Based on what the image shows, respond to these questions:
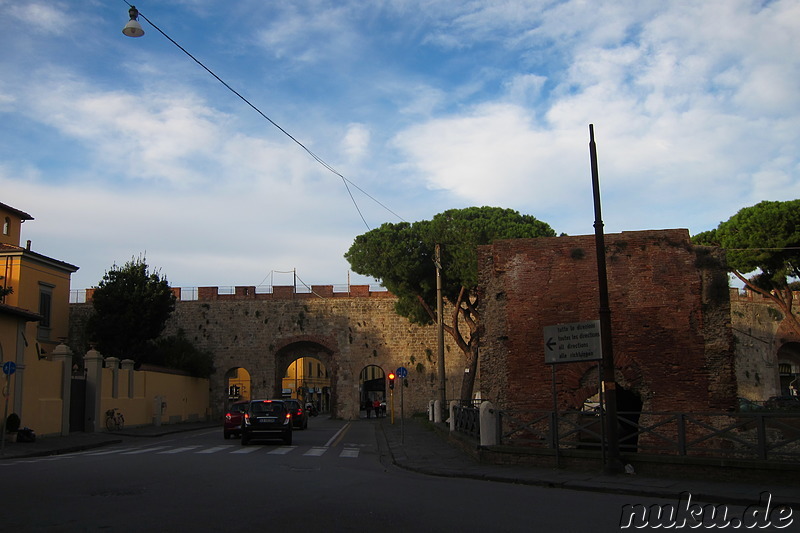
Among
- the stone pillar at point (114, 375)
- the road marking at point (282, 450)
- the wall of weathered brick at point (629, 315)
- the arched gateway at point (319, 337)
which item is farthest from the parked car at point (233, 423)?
the arched gateway at point (319, 337)

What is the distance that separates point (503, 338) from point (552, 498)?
298 inches

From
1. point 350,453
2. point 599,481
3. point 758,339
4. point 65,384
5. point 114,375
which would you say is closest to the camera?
point 599,481

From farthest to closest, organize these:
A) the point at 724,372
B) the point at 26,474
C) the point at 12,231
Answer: the point at 12,231 < the point at 724,372 < the point at 26,474

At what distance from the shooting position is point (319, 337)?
45688 millimetres

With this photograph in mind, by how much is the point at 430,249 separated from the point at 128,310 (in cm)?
1640

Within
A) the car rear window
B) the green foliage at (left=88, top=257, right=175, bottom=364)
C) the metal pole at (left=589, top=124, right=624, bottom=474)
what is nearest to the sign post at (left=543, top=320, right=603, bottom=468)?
the metal pole at (left=589, top=124, right=624, bottom=474)

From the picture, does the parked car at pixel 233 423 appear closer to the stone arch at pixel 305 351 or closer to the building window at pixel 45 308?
the building window at pixel 45 308

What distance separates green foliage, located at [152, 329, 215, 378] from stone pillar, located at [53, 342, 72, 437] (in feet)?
51.0

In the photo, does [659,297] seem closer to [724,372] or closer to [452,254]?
[724,372]

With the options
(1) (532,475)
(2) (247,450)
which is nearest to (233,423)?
(2) (247,450)

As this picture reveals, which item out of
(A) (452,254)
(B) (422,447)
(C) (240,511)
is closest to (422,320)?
(A) (452,254)

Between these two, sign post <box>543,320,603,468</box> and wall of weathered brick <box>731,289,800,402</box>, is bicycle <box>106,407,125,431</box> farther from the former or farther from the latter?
wall of weathered brick <box>731,289,800,402</box>

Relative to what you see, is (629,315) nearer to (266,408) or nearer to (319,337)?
(266,408)

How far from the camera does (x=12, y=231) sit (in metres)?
38.8
